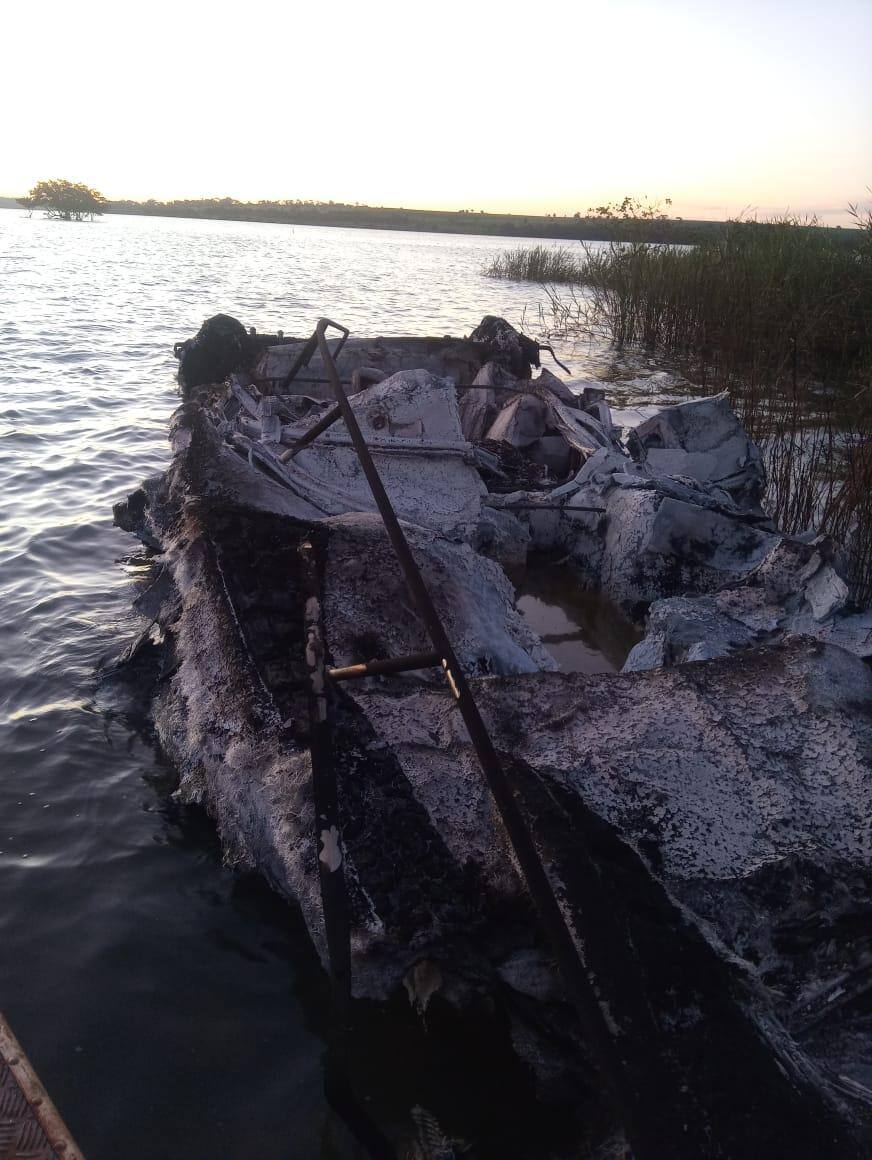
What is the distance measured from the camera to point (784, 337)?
8.44 metres

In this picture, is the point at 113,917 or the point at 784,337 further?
the point at 784,337

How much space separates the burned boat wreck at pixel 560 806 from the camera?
1.51 meters

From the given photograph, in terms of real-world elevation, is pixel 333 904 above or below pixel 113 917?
above

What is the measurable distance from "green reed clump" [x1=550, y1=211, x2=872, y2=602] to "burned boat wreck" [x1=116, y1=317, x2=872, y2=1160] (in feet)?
6.29

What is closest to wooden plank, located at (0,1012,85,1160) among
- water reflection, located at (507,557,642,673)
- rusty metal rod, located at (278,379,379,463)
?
rusty metal rod, located at (278,379,379,463)

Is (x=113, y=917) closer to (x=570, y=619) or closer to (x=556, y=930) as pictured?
(x=556, y=930)

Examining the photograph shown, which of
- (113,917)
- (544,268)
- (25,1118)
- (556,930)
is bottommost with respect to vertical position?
(113,917)

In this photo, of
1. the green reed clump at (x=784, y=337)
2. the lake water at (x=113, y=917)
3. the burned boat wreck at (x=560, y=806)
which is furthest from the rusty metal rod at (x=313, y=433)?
the green reed clump at (x=784, y=337)

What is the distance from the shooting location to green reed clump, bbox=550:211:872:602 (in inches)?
204

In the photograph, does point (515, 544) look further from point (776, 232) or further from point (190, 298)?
point (190, 298)

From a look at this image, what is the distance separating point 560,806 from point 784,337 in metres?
8.02

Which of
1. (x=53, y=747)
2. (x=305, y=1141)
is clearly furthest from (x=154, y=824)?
(x=305, y=1141)

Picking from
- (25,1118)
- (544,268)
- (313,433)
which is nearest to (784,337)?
(313,433)

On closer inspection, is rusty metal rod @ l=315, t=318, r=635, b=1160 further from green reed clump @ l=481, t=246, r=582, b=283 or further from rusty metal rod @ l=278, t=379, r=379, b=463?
green reed clump @ l=481, t=246, r=582, b=283
